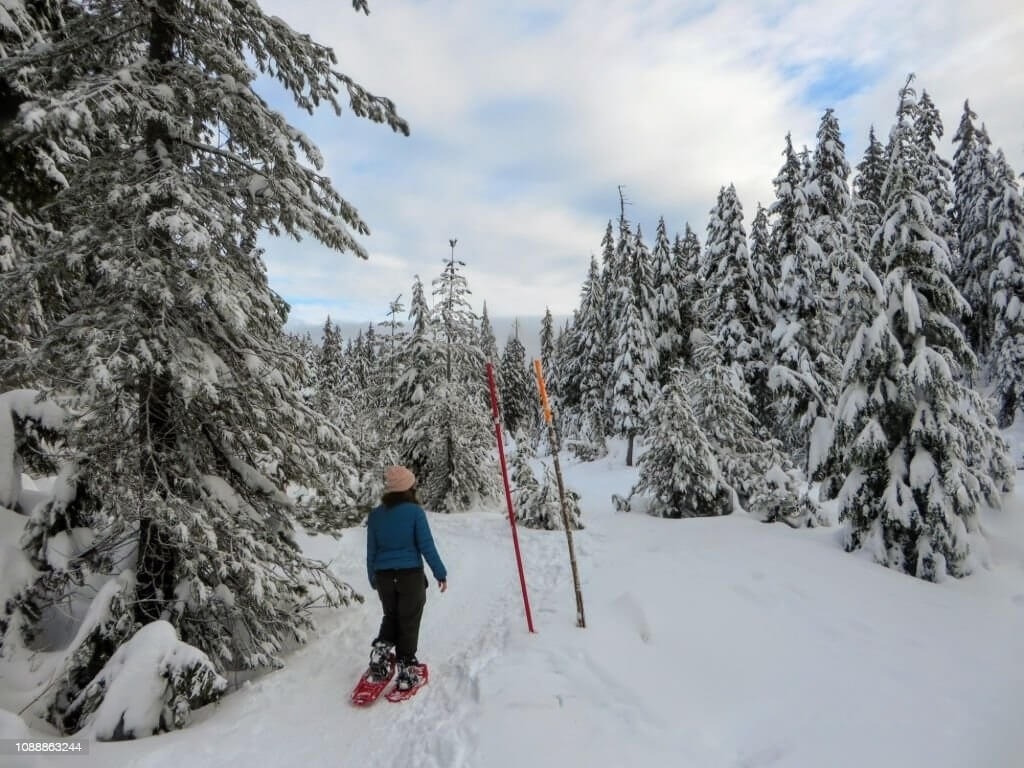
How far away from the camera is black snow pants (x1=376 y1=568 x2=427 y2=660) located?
211 inches

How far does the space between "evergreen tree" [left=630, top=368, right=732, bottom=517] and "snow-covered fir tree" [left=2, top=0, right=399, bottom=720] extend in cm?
939

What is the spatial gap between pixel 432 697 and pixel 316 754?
3.87 ft

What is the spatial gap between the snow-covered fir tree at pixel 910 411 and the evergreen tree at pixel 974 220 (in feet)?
81.8

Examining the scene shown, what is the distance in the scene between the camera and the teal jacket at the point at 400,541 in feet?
17.7

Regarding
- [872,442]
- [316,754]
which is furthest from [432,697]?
[872,442]

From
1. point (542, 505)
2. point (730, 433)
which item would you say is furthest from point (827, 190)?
point (542, 505)

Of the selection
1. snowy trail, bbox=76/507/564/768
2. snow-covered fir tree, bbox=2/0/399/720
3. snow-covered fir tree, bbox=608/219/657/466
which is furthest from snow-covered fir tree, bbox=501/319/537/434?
snow-covered fir tree, bbox=2/0/399/720

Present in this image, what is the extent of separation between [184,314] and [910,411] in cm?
1158

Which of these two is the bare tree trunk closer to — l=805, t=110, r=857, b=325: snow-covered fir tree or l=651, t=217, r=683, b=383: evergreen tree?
l=805, t=110, r=857, b=325: snow-covered fir tree

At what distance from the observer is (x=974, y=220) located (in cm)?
2998

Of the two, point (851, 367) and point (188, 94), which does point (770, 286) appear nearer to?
point (851, 367)

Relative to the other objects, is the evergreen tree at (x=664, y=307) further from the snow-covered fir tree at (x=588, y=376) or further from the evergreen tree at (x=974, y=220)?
the evergreen tree at (x=974, y=220)

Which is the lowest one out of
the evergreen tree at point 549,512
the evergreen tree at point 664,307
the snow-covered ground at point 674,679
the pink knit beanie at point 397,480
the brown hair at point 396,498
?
the snow-covered ground at point 674,679

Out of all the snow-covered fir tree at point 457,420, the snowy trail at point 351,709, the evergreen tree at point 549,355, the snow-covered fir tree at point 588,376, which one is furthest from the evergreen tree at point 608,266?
the snowy trail at point 351,709
